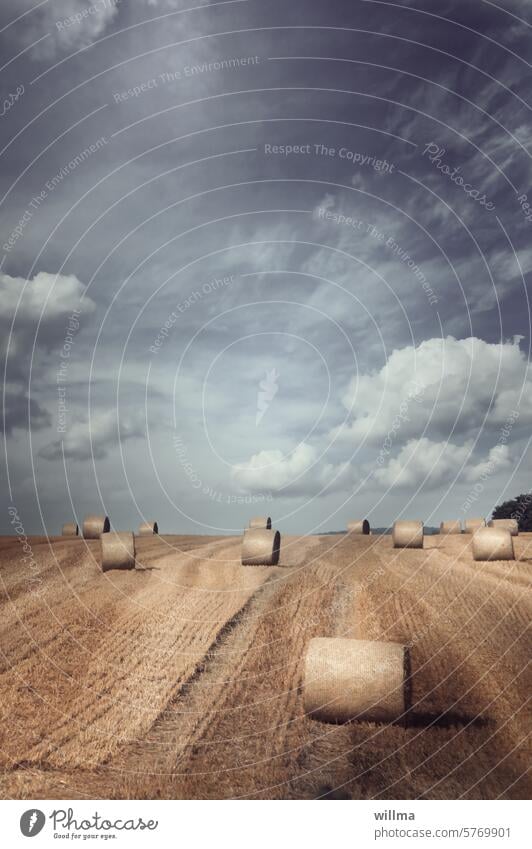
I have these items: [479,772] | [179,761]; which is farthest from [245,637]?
[479,772]

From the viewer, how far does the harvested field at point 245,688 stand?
8008 millimetres

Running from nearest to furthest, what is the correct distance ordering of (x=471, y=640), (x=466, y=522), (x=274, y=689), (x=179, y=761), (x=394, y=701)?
(x=179, y=761) → (x=394, y=701) → (x=274, y=689) → (x=471, y=640) → (x=466, y=522)

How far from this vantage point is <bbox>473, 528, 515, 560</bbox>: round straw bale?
25.2 meters

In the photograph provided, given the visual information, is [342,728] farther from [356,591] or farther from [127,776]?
[356,591]

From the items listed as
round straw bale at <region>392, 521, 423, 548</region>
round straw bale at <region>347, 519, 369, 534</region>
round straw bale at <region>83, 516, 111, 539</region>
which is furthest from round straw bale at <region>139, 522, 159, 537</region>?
round straw bale at <region>392, 521, 423, 548</region>

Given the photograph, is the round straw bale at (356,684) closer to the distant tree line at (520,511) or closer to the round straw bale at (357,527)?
the round straw bale at (357,527)

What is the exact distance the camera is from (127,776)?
819 cm

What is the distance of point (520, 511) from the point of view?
204 ft

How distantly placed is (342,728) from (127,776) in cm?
316
